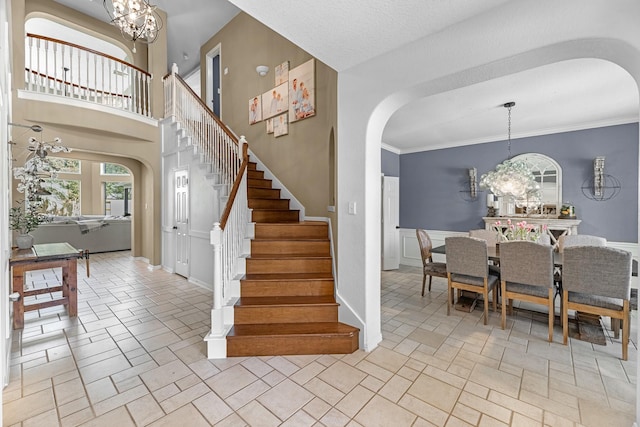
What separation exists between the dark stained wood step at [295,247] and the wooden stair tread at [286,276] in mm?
316

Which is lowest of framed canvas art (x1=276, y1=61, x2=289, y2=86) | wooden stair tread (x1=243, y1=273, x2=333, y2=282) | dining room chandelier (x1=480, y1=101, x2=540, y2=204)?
wooden stair tread (x1=243, y1=273, x2=333, y2=282)

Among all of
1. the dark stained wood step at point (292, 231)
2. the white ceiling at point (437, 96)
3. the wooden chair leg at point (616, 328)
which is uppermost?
the white ceiling at point (437, 96)

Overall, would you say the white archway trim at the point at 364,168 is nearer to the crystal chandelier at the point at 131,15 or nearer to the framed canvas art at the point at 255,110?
the crystal chandelier at the point at 131,15

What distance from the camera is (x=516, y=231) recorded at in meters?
3.85

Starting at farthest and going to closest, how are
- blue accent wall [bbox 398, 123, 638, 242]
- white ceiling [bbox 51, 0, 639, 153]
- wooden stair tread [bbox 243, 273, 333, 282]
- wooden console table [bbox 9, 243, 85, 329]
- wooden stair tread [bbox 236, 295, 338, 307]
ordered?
blue accent wall [bbox 398, 123, 638, 242]
wooden stair tread [bbox 243, 273, 333, 282]
wooden console table [bbox 9, 243, 85, 329]
wooden stair tread [bbox 236, 295, 338, 307]
white ceiling [bbox 51, 0, 639, 153]

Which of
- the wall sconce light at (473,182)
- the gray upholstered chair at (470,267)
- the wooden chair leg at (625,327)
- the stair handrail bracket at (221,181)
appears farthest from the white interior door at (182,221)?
the wooden chair leg at (625,327)

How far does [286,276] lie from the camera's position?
3.18 m

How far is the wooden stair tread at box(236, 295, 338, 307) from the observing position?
284 centimetres

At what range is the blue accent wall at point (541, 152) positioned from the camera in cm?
435

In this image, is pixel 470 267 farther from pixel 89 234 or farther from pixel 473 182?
pixel 89 234

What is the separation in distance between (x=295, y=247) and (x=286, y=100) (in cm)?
265

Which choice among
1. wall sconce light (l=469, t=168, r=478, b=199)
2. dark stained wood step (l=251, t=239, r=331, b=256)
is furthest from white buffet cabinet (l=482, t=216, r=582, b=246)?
dark stained wood step (l=251, t=239, r=331, b=256)

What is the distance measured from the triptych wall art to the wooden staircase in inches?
67.0

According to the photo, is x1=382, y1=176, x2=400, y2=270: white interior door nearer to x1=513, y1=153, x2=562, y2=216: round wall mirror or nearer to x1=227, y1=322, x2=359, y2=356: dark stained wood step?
x1=513, y1=153, x2=562, y2=216: round wall mirror
